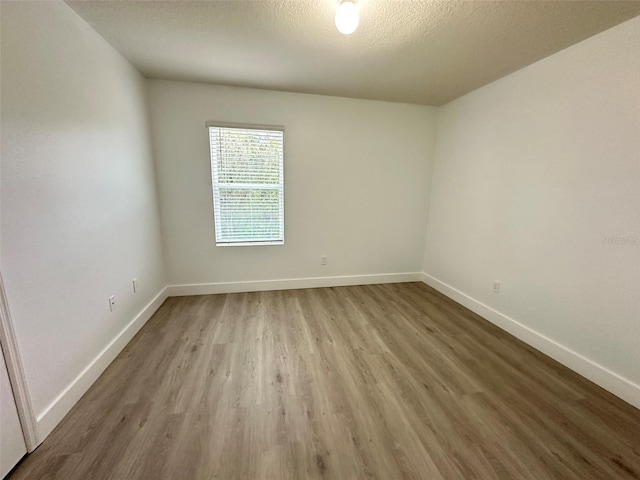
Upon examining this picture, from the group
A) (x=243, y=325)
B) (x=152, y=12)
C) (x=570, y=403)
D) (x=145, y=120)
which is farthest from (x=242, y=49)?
(x=570, y=403)

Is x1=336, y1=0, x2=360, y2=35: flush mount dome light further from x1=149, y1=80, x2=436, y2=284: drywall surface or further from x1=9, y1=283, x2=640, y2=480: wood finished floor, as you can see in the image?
x1=9, y1=283, x2=640, y2=480: wood finished floor

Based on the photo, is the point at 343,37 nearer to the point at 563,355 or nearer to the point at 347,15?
the point at 347,15

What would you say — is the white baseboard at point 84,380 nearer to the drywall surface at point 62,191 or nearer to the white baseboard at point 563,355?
the drywall surface at point 62,191

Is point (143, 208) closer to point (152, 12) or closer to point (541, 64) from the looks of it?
point (152, 12)

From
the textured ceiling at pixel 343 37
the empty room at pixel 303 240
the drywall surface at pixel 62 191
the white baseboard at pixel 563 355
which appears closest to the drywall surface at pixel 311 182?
the empty room at pixel 303 240

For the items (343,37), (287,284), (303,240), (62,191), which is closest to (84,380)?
(62,191)

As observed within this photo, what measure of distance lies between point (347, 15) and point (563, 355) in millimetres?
2915

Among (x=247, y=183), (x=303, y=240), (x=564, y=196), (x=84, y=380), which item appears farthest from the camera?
(x=303, y=240)

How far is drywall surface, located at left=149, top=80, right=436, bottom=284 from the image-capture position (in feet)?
9.31

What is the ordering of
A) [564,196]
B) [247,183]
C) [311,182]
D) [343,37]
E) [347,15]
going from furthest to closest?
[311,182] → [247,183] → [564,196] → [343,37] → [347,15]

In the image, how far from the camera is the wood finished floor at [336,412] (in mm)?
1255

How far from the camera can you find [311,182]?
127 inches

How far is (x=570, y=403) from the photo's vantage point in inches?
65.6

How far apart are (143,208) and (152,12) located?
1.64m
